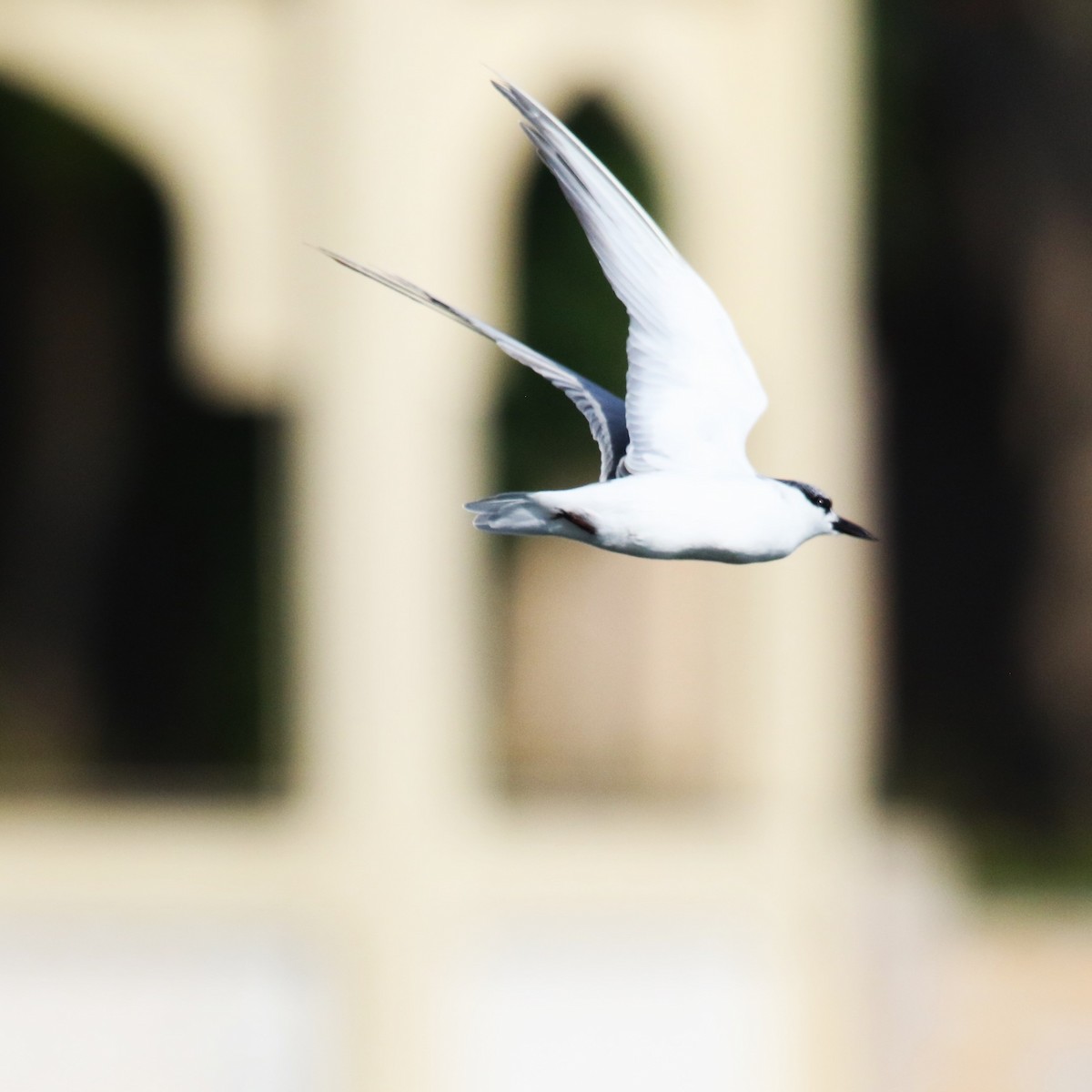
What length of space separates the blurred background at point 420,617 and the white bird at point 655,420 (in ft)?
10.8

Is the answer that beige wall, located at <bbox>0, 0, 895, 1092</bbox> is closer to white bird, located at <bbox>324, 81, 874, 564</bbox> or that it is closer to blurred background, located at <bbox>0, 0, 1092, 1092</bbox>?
blurred background, located at <bbox>0, 0, 1092, 1092</bbox>

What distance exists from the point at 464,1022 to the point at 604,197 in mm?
3945

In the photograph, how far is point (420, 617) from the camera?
435 centimetres

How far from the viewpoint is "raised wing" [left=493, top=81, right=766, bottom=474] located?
27.5 inches

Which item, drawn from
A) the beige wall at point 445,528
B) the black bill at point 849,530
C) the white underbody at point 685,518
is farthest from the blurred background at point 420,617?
the white underbody at point 685,518

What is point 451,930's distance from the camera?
445 centimetres

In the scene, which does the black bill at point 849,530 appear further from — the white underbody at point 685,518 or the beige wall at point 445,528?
the beige wall at point 445,528

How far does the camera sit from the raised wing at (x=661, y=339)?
2.29 ft

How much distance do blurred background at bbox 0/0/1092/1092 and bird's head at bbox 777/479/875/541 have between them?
10.8 feet

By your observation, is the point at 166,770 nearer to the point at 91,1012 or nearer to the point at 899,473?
the point at 91,1012

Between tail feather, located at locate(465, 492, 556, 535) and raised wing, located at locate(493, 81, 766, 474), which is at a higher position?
raised wing, located at locate(493, 81, 766, 474)

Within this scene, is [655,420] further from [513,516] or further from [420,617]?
[420,617]

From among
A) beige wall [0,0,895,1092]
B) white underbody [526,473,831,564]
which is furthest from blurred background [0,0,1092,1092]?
white underbody [526,473,831,564]

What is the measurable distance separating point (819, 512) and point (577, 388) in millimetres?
98
